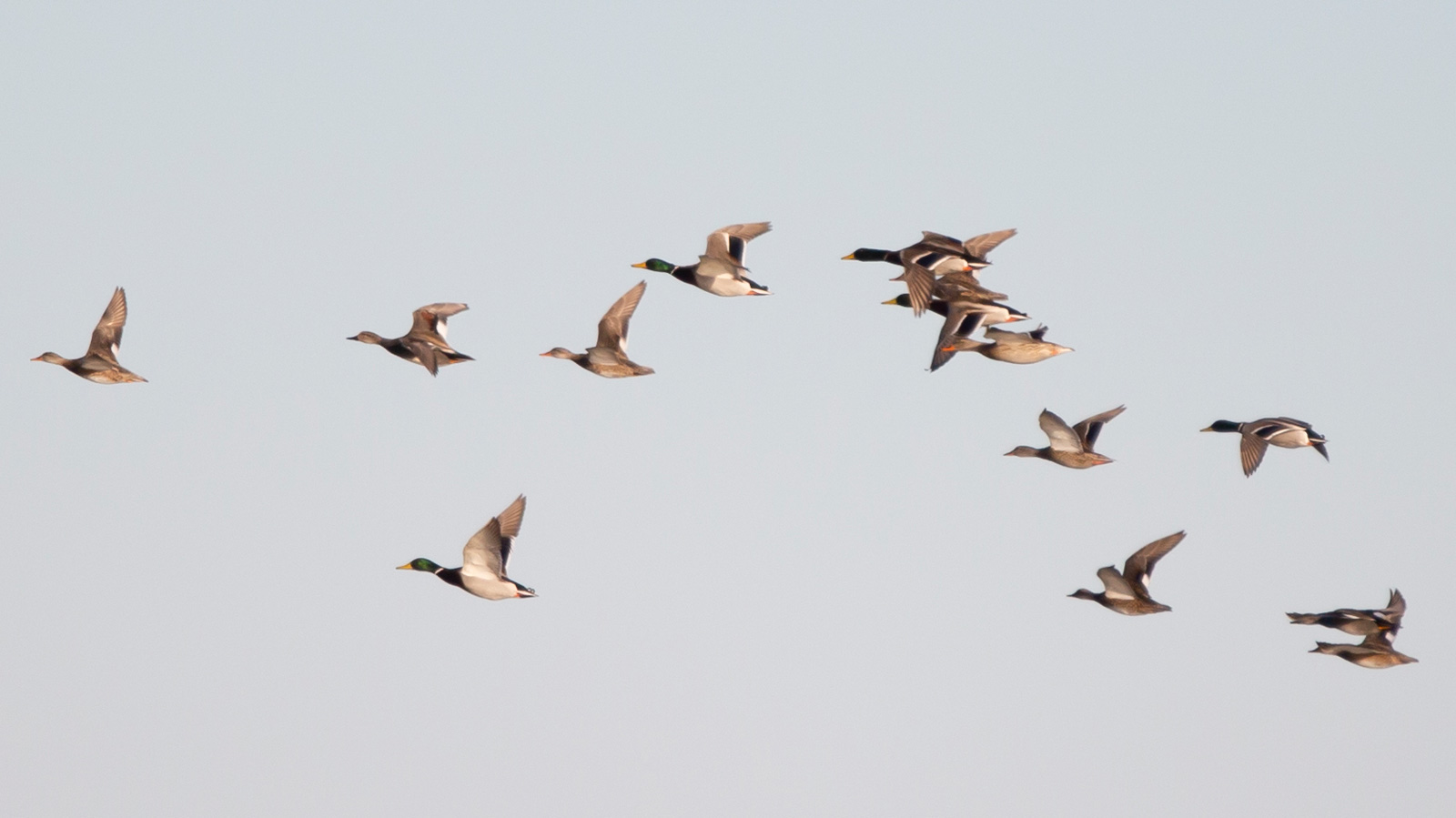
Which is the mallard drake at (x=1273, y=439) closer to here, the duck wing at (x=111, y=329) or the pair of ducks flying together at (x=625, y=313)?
the pair of ducks flying together at (x=625, y=313)

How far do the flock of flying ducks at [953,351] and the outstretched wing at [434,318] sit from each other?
0.07ft

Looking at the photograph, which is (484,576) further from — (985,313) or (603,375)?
(985,313)

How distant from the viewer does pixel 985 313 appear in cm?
2900

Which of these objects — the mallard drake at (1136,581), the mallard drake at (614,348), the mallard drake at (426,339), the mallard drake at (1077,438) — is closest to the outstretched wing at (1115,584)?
the mallard drake at (1136,581)

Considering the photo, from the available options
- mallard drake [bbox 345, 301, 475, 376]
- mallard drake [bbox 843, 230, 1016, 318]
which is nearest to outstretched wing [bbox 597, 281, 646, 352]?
mallard drake [bbox 345, 301, 475, 376]

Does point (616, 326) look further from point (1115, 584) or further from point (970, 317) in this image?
point (1115, 584)

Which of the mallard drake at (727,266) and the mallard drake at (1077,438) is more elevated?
the mallard drake at (727,266)

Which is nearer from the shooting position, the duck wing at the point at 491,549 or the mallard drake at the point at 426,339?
the duck wing at the point at 491,549

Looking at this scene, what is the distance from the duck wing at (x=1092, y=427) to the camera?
1113 inches

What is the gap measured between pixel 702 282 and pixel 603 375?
7.60 ft

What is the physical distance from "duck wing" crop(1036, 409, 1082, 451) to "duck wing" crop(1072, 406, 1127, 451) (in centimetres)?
9

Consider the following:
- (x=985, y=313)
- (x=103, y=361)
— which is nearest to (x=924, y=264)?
(x=985, y=313)

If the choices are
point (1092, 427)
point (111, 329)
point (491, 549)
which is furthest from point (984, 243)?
point (111, 329)

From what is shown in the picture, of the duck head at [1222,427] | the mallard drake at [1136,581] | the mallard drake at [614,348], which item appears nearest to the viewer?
the mallard drake at [1136,581]
